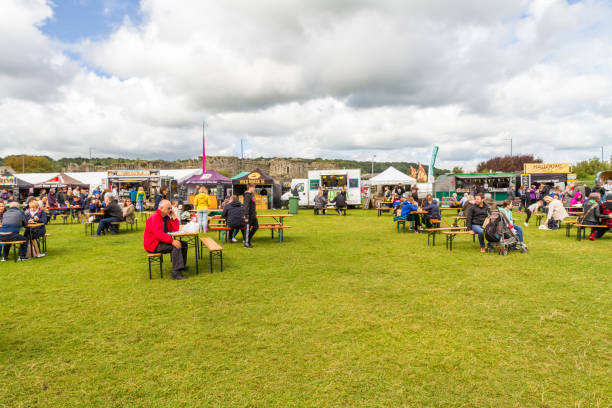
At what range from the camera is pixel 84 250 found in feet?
28.8

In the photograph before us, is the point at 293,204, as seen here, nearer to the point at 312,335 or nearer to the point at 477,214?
the point at 477,214

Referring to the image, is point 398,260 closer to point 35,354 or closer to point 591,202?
point 35,354

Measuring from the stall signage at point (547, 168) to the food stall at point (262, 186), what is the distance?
58.7 ft

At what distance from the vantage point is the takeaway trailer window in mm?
22344

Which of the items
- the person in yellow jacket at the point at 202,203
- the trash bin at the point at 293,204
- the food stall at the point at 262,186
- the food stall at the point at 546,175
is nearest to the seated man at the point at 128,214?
the person in yellow jacket at the point at 202,203

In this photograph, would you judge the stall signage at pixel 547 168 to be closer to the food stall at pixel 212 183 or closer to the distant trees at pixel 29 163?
the food stall at pixel 212 183

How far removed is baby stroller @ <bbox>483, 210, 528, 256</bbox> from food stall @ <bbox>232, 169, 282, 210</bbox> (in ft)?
55.2

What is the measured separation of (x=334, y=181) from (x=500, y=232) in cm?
1515

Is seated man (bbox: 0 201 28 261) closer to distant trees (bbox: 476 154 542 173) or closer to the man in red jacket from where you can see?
the man in red jacket

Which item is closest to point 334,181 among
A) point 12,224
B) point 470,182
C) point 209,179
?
point 209,179

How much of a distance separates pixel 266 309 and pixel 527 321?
296 cm

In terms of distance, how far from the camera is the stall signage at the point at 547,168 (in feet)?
82.0

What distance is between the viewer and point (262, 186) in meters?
24.4

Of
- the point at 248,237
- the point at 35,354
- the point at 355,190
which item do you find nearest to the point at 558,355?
the point at 35,354
